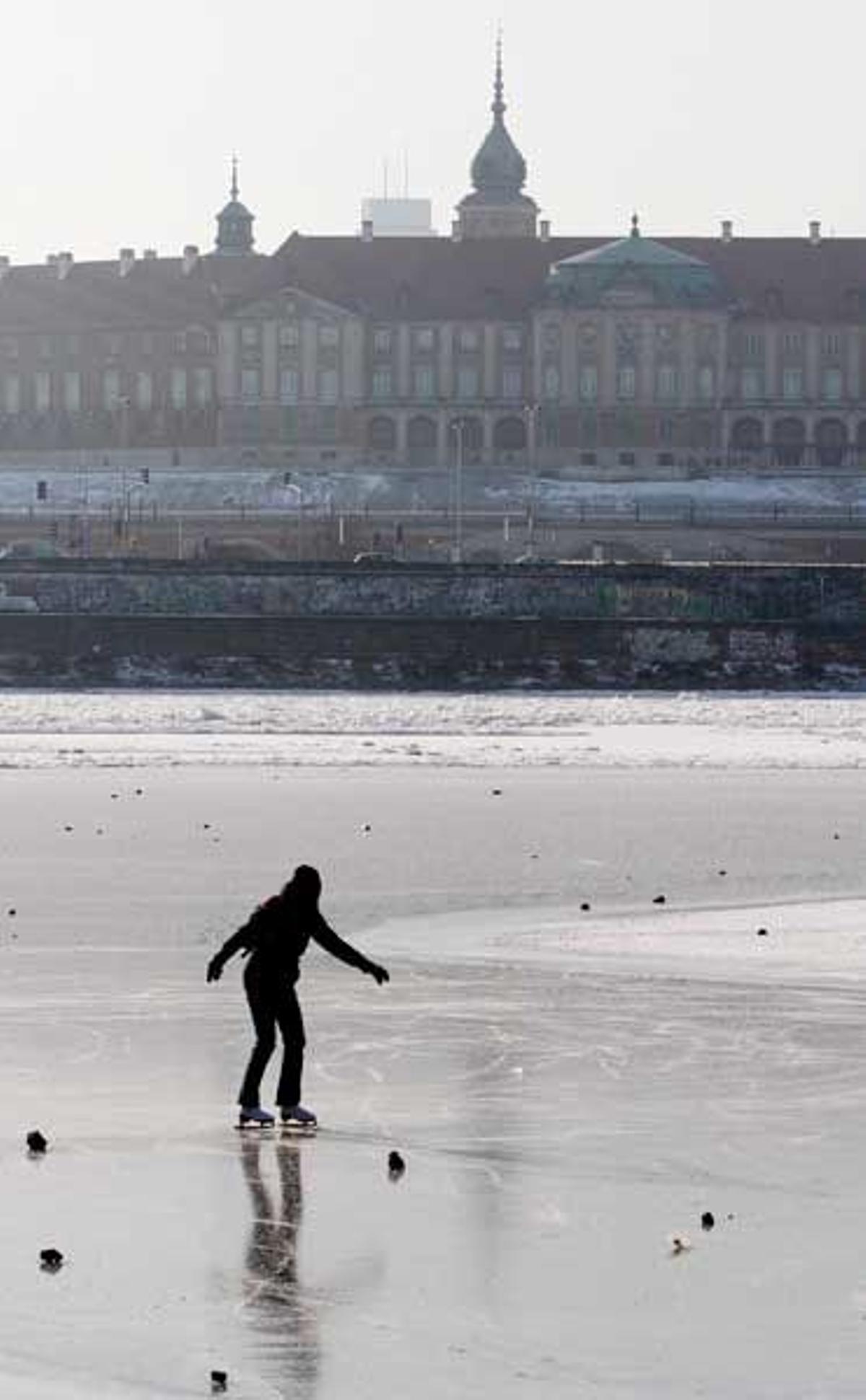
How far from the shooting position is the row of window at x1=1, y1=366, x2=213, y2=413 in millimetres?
150125

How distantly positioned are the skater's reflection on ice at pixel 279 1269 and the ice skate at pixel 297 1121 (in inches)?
8.0

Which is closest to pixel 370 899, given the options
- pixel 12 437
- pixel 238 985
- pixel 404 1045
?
pixel 238 985

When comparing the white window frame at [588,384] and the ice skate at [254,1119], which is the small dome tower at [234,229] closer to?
the white window frame at [588,384]

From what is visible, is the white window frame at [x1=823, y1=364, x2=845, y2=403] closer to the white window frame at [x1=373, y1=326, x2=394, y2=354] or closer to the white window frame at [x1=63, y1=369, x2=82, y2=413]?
the white window frame at [x1=373, y1=326, x2=394, y2=354]

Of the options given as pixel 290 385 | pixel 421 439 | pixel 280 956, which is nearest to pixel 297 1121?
pixel 280 956

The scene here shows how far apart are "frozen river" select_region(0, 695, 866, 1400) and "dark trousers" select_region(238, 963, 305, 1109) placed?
270mm

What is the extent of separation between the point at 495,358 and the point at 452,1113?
128213 millimetres

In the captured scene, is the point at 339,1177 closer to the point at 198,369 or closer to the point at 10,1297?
the point at 10,1297

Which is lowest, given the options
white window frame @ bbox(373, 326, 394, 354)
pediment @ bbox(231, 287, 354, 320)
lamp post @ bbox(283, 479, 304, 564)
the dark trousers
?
lamp post @ bbox(283, 479, 304, 564)

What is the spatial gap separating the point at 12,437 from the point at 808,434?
29.4m

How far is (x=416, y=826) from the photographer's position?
32.8 metres

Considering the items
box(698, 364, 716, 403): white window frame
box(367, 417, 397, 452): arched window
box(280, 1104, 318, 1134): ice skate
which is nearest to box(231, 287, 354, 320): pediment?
box(367, 417, 397, 452): arched window

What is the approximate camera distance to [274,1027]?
1816 cm

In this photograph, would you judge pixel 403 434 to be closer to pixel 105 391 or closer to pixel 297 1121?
pixel 105 391
